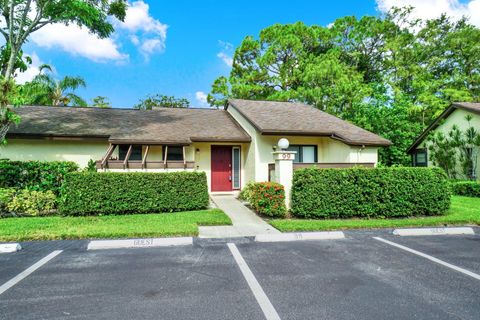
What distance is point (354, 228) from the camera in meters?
8.32

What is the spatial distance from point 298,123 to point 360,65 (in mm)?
23554

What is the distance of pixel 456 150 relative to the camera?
1805cm

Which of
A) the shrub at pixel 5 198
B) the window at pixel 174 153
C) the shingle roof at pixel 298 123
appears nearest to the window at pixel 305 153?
the shingle roof at pixel 298 123

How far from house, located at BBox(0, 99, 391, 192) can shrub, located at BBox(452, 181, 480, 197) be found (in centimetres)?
554

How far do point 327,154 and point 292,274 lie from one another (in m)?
10.5

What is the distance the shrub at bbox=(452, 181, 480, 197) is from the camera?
47.4 ft

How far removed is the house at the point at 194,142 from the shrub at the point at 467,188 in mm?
5535

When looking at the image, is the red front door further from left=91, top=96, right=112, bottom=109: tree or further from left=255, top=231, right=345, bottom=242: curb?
left=91, top=96, right=112, bottom=109: tree

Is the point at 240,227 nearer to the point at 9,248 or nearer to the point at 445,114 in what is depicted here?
the point at 9,248

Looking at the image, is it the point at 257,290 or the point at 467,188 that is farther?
the point at 467,188

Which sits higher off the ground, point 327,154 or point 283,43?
point 283,43

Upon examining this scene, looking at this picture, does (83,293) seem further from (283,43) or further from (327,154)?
(283,43)

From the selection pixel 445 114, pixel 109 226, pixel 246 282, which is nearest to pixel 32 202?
pixel 109 226

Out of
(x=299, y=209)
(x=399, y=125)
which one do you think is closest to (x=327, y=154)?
(x=299, y=209)
